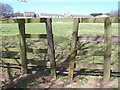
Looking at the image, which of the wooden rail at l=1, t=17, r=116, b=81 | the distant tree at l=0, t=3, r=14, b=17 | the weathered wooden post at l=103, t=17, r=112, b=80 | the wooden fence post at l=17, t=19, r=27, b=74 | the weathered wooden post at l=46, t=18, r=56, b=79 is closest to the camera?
the weathered wooden post at l=103, t=17, r=112, b=80

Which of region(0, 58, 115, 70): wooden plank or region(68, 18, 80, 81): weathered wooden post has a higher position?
region(68, 18, 80, 81): weathered wooden post

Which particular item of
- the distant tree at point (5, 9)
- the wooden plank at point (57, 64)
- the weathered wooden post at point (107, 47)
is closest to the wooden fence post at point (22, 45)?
the wooden plank at point (57, 64)

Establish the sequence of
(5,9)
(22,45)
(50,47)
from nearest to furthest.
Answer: (50,47) → (22,45) → (5,9)

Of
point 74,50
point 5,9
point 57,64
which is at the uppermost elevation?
point 5,9

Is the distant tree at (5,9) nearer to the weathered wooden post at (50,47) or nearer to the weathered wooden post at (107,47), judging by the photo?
the weathered wooden post at (50,47)

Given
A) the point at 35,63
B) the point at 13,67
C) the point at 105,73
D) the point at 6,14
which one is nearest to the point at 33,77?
the point at 35,63

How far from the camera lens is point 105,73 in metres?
6.89

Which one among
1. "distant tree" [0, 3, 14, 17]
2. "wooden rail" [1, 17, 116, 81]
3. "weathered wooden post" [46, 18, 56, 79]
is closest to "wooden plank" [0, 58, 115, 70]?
"wooden rail" [1, 17, 116, 81]

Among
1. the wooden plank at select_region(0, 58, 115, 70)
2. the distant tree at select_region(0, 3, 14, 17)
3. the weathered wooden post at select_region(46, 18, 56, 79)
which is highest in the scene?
the distant tree at select_region(0, 3, 14, 17)

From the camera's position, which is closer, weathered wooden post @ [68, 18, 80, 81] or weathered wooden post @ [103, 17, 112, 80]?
weathered wooden post @ [103, 17, 112, 80]

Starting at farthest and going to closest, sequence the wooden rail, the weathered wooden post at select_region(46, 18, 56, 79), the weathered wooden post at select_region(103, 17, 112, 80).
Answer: the weathered wooden post at select_region(46, 18, 56, 79) < the wooden rail < the weathered wooden post at select_region(103, 17, 112, 80)

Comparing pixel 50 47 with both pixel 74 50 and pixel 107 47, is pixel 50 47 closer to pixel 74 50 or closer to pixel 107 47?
pixel 74 50

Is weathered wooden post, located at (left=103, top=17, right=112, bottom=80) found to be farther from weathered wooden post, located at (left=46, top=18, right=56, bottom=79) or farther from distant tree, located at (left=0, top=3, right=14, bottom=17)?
distant tree, located at (left=0, top=3, right=14, bottom=17)

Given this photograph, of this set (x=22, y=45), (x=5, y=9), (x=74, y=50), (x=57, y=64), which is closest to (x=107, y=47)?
(x=74, y=50)
